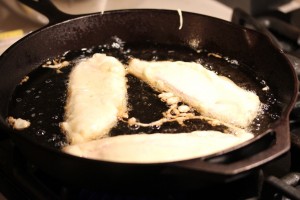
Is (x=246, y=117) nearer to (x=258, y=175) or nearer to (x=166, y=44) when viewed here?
(x=258, y=175)

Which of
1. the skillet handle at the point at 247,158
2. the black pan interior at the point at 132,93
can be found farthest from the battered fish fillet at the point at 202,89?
the skillet handle at the point at 247,158

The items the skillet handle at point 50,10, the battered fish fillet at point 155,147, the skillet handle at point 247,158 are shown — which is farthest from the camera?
the skillet handle at point 50,10

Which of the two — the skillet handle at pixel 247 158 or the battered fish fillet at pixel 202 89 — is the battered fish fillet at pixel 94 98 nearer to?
the battered fish fillet at pixel 202 89

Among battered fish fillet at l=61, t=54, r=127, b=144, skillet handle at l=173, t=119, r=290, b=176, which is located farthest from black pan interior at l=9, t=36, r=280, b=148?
skillet handle at l=173, t=119, r=290, b=176

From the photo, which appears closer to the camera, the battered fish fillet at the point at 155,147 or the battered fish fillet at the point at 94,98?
the battered fish fillet at the point at 155,147

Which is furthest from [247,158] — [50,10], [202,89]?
[50,10]

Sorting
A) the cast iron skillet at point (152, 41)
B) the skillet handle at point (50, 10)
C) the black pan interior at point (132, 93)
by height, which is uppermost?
the skillet handle at point (50, 10)

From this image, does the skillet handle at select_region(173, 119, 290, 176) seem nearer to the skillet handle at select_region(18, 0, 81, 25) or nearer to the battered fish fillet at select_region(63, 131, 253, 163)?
the battered fish fillet at select_region(63, 131, 253, 163)
